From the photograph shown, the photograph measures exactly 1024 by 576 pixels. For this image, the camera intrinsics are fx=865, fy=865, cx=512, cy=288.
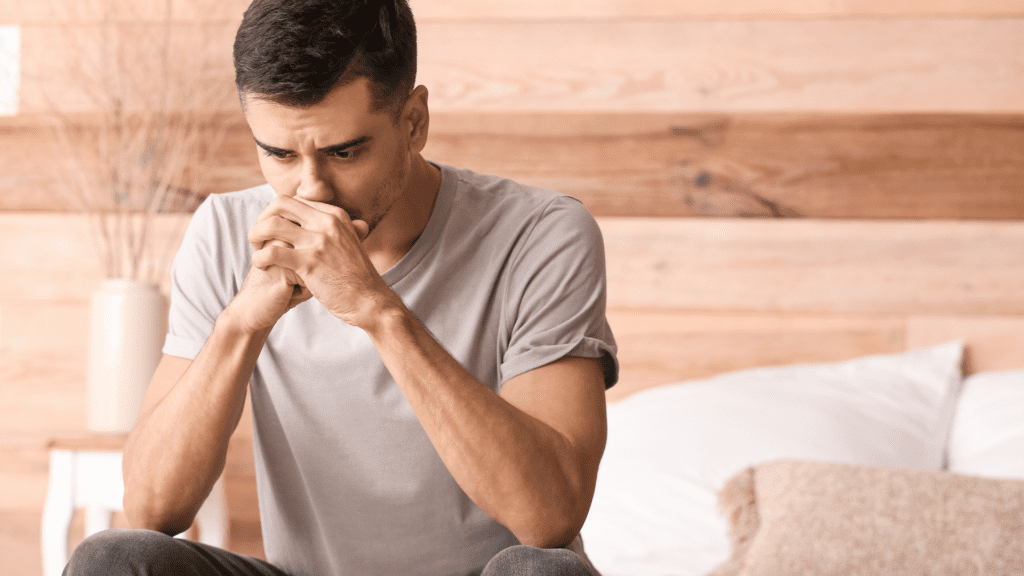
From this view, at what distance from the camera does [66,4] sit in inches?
78.5

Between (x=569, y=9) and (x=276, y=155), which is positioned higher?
(x=569, y=9)

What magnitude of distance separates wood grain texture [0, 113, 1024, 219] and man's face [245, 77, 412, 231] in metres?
0.91

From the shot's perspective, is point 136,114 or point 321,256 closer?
point 321,256

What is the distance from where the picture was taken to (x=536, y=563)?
0.83 meters

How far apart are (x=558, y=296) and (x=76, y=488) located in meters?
1.14

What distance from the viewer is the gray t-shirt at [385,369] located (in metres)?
1.05

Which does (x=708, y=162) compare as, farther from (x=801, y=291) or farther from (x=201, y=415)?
(x=201, y=415)

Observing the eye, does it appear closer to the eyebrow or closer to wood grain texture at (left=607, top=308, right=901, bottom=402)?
the eyebrow

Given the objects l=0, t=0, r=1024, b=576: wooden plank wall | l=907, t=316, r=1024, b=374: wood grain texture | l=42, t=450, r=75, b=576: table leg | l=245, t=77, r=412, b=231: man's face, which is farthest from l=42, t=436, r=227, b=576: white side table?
l=907, t=316, r=1024, b=374: wood grain texture

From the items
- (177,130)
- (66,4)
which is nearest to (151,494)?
(177,130)

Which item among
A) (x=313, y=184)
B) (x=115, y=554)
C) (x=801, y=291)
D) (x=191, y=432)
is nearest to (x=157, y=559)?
(x=115, y=554)

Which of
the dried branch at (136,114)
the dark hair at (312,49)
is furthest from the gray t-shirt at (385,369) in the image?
the dried branch at (136,114)

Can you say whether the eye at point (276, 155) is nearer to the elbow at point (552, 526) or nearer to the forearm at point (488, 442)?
the forearm at point (488, 442)

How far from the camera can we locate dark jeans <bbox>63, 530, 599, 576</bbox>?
0.83m
